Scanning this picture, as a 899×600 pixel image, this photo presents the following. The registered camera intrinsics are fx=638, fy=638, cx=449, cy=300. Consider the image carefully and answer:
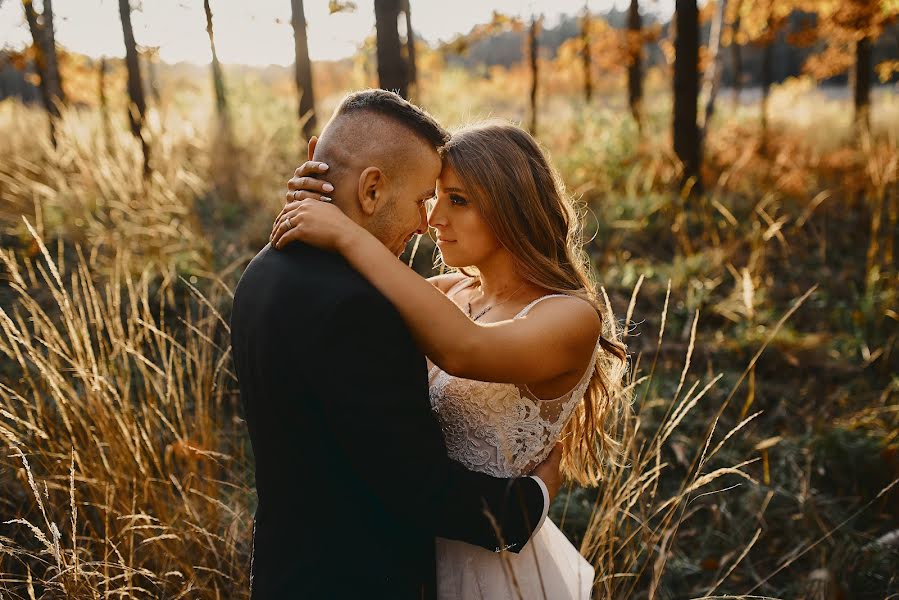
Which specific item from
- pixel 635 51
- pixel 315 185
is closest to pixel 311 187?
pixel 315 185

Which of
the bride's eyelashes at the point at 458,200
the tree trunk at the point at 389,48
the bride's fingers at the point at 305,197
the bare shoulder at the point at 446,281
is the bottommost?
the bare shoulder at the point at 446,281

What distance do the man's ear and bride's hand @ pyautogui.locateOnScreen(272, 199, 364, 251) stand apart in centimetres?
10

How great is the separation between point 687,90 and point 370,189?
7262mm

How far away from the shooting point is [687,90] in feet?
25.9

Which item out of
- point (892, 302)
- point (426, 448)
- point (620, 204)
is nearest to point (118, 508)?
point (426, 448)

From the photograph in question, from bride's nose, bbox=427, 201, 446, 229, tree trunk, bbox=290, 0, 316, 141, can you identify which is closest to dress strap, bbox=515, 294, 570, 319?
bride's nose, bbox=427, 201, 446, 229

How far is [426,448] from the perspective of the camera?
62.2 inches

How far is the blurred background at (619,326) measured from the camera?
2.60 meters

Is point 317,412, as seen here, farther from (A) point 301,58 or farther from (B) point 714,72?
(A) point 301,58

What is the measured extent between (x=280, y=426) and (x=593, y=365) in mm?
1145

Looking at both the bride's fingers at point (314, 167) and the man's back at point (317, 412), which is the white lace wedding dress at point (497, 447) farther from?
the bride's fingers at point (314, 167)

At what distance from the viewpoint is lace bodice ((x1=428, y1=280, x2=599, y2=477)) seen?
2.14 m

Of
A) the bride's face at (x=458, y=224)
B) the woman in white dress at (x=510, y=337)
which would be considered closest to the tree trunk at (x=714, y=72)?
the woman in white dress at (x=510, y=337)

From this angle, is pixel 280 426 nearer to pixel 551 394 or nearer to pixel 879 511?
pixel 551 394
